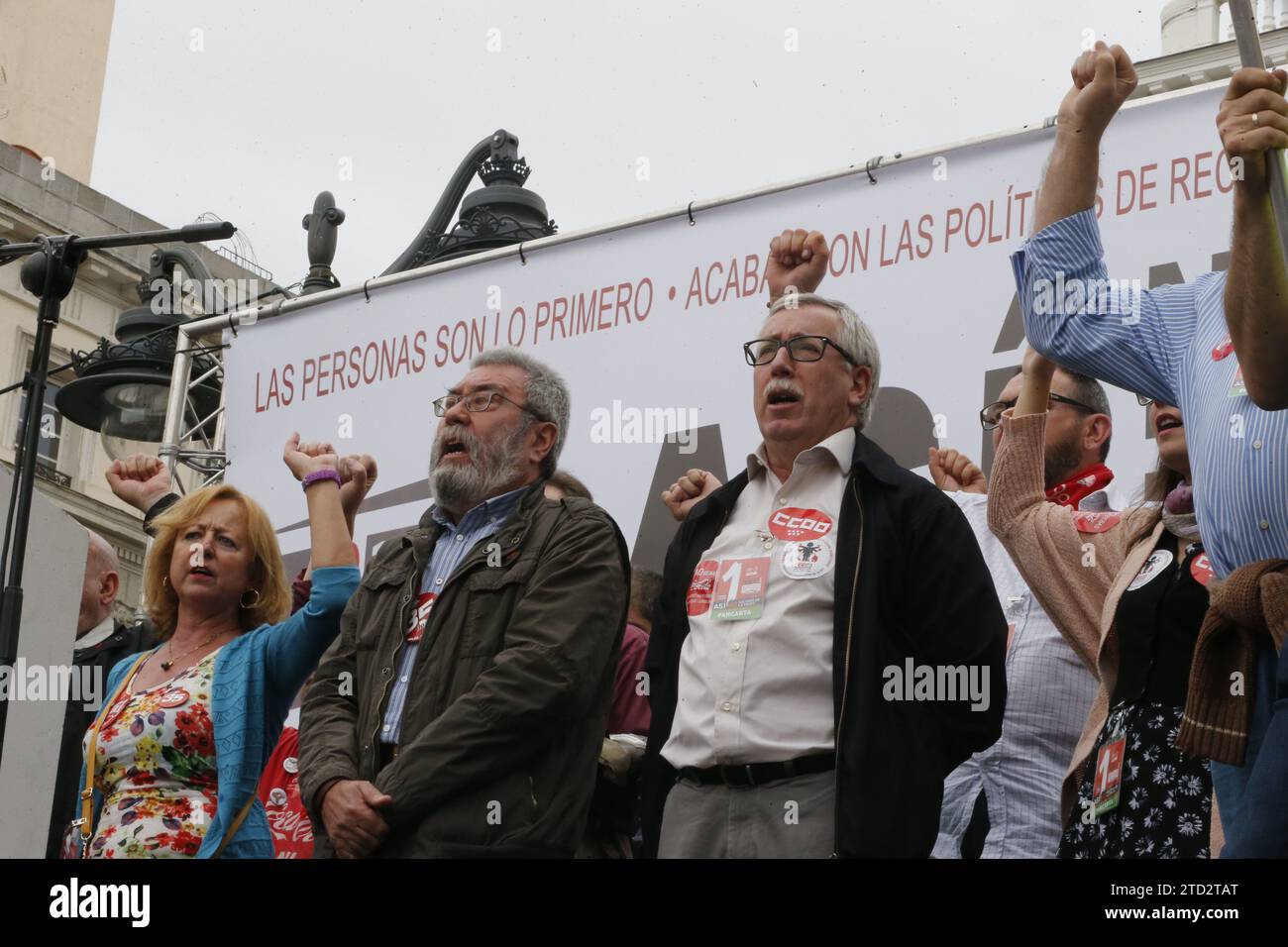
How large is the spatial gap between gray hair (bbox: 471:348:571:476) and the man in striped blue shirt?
1.57 meters

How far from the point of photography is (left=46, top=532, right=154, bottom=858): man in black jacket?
5.44m

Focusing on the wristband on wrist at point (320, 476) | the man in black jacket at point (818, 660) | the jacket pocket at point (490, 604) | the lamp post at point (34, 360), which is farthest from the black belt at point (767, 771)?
the lamp post at point (34, 360)

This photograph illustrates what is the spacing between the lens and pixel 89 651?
579cm

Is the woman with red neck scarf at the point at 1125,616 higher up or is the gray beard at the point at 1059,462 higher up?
the gray beard at the point at 1059,462

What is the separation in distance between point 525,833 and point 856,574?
0.92 meters

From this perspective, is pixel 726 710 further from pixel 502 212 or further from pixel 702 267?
pixel 502 212

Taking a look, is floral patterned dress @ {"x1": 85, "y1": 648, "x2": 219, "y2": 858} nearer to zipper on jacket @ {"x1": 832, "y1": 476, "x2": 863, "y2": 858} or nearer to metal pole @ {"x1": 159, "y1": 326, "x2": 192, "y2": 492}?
zipper on jacket @ {"x1": 832, "y1": 476, "x2": 863, "y2": 858}

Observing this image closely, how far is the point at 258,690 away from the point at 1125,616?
2132 millimetres

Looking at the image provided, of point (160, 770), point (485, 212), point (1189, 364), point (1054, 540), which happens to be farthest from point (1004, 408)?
point (485, 212)

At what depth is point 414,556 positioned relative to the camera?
15.4 feet

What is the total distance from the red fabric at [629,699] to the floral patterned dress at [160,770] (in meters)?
1.10

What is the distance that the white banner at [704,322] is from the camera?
575 centimetres

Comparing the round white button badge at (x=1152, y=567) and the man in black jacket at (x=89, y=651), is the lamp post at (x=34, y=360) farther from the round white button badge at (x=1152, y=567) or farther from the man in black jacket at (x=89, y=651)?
the round white button badge at (x=1152, y=567)

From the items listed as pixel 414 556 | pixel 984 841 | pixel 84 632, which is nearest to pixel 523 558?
pixel 414 556
